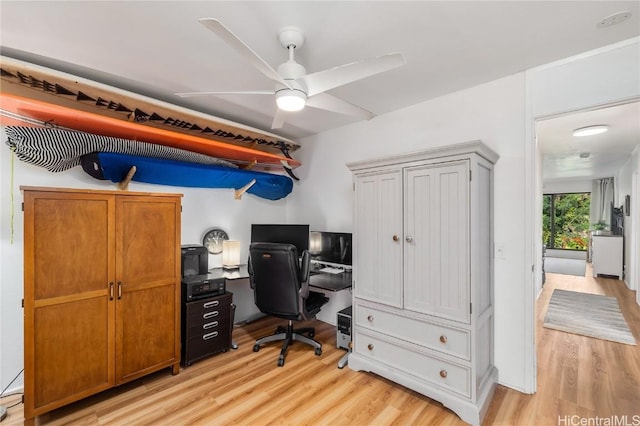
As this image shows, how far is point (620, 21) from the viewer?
1.70 m

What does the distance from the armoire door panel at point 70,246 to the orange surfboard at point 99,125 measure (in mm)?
608

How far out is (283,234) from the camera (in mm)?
3623

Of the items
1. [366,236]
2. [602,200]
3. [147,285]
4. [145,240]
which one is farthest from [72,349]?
[602,200]

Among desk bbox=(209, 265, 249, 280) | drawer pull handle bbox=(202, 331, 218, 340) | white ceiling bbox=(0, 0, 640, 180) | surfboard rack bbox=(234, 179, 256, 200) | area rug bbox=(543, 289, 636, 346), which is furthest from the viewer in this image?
surfboard rack bbox=(234, 179, 256, 200)

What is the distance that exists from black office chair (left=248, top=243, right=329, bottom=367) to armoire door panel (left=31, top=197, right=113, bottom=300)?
1.17 meters

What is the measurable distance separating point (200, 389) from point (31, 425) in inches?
40.2

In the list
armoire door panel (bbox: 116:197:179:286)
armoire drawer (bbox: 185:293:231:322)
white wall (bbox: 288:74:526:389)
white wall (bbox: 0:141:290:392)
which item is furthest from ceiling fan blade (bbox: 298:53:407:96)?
armoire drawer (bbox: 185:293:231:322)

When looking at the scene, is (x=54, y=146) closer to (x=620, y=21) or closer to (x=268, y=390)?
(x=268, y=390)

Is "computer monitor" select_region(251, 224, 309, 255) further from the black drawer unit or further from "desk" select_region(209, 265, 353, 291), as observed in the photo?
the black drawer unit

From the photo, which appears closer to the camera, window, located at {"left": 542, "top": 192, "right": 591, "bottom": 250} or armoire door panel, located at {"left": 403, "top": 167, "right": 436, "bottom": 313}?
armoire door panel, located at {"left": 403, "top": 167, "right": 436, "bottom": 313}

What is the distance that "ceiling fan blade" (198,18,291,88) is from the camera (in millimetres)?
1205

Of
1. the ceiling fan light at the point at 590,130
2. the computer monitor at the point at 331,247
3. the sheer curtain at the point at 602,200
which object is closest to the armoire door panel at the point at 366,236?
the computer monitor at the point at 331,247

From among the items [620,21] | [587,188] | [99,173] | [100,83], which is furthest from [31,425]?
[587,188]

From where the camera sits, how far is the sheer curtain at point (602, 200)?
768 cm
